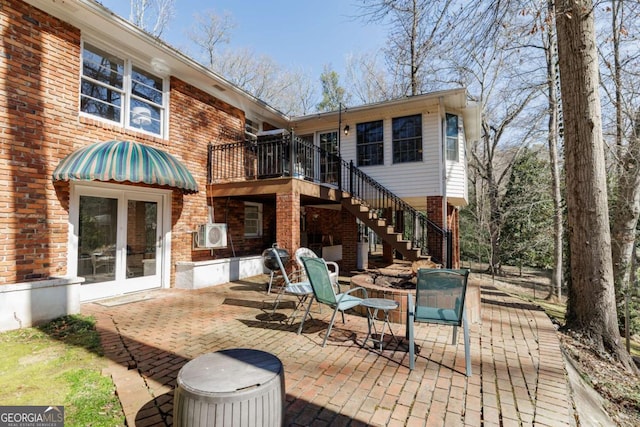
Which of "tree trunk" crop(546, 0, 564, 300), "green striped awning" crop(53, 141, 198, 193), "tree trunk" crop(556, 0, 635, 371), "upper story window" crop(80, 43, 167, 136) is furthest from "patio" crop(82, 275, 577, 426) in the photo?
"tree trunk" crop(546, 0, 564, 300)

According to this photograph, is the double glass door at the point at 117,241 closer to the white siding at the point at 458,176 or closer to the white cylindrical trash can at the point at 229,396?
the white cylindrical trash can at the point at 229,396

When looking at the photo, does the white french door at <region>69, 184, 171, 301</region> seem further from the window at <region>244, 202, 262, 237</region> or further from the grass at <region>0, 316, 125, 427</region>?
the window at <region>244, 202, 262, 237</region>

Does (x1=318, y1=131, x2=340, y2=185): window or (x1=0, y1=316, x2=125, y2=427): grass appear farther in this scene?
(x1=318, y1=131, x2=340, y2=185): window

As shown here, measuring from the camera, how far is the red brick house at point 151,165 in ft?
17.2

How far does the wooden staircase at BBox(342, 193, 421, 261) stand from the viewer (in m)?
9.07

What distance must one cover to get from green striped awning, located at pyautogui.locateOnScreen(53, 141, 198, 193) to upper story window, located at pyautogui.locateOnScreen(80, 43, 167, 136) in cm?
107

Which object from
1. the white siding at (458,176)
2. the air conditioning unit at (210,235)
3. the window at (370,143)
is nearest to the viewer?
the air conditioning unit at (210,235)

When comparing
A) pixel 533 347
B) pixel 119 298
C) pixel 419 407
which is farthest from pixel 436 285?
pixel 119 298

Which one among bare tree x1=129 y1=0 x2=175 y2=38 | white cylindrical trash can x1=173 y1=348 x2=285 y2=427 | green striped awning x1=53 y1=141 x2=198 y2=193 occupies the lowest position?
white cylindrical trash can x1=173 y1=348 x2=285 y2=427

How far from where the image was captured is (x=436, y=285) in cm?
371

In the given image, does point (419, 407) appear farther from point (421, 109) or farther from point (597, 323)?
point (421, 109)

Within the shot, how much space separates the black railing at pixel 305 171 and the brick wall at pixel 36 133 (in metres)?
3.19

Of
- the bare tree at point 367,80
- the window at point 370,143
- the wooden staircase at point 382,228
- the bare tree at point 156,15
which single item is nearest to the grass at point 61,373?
the wooden staircase at point 382,228

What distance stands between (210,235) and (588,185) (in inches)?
319
